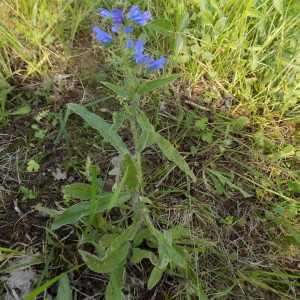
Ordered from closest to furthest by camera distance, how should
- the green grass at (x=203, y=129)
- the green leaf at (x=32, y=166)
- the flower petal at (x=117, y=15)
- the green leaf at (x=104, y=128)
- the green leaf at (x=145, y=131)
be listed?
the flower petal at (x=117, y=15), the green leaf at (x=145, y=131), the green leaf at (x=104, y=128), the green grass at (x=203, y=129), the green leaf at (x=32, y=166)

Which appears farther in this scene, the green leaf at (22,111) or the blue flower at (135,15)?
the green leaf at (22,111)

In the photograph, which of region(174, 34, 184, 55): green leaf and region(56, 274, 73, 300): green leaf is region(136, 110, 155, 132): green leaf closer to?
region(56, 274, 73, 300): green leaf

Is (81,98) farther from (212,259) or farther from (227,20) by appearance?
(212,259)

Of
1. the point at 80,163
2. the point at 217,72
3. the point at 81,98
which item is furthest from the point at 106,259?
the point at 217,72

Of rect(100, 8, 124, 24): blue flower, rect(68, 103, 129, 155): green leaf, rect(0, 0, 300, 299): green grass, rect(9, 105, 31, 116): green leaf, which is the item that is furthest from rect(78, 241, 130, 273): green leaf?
rect(9, 105, 31, 116): green leaf

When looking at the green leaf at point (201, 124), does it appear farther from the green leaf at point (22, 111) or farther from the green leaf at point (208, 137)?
the green leaf at point (22, 111)

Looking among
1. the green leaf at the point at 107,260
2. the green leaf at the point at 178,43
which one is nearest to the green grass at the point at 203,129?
the green leaf at the point at 178,43
